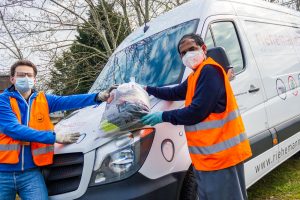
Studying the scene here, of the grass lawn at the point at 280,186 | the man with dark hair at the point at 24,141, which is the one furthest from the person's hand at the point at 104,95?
the grass lawn at the point at 280,186

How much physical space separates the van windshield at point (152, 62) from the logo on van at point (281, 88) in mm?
1581

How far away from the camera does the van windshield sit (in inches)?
140

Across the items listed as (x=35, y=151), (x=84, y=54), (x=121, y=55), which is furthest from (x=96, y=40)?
(x=35, y=151)

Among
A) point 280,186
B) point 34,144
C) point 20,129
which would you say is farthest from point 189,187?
point 280,186

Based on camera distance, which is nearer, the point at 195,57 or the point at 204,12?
the point at 195,57

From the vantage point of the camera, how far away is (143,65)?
3.90m

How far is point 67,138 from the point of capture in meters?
→ 2.88

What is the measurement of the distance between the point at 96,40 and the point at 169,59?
48.7ft

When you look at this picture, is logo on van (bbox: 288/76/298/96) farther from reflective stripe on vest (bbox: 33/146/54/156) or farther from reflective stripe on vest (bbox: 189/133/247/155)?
reflective stripe on vest (bbox: 33/146/54/156)

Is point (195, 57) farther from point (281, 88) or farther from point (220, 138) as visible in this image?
point (281, 88)

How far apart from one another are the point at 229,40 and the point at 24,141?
2.45 m

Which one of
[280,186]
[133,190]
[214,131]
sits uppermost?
[214,131]

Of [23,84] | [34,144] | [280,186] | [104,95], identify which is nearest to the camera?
[34,144]

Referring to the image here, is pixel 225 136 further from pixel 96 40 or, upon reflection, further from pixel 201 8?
pixel 96 40
